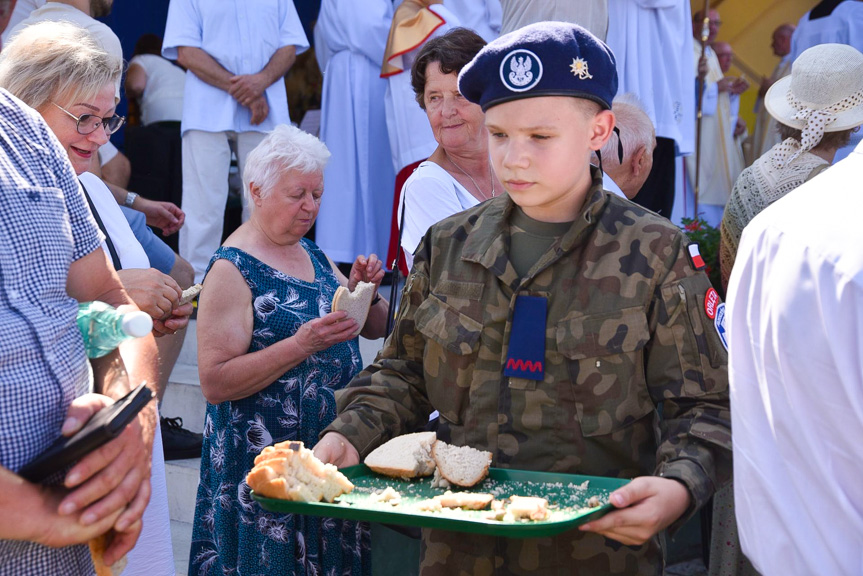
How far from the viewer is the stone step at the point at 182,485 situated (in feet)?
14.8

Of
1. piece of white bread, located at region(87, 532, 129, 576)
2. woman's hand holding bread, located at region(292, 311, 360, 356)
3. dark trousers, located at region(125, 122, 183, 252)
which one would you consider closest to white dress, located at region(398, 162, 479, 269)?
woman's hand holding bread, located at region(292, 311, 360, 356)

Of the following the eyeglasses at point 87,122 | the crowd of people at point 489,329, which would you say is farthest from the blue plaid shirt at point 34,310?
the eyeglasses at point 87,122

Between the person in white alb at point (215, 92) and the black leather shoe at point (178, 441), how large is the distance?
117cm

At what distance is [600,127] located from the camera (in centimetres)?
211

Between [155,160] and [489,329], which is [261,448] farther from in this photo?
[155,160]

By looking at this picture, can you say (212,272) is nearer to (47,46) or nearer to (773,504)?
(47,46)

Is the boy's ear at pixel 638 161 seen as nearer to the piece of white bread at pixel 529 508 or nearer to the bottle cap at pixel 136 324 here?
the piece of white bread at pixel 529 508

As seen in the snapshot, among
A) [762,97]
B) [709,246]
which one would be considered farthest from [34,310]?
[762,97]

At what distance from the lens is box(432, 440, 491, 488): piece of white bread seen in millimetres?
1964

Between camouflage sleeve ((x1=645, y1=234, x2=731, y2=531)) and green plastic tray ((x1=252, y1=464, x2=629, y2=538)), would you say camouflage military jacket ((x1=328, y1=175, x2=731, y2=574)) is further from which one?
green plastic tray ((x1=252, y1=464, x2=629, y2=538))

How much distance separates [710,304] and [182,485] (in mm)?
3292

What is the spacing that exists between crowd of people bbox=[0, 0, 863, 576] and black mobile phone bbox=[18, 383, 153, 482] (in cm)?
3

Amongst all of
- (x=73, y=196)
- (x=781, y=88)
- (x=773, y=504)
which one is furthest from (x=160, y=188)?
(x=773, y=504)

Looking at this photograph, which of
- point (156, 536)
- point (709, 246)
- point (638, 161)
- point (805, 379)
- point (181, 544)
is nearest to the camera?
point (805, 379)
